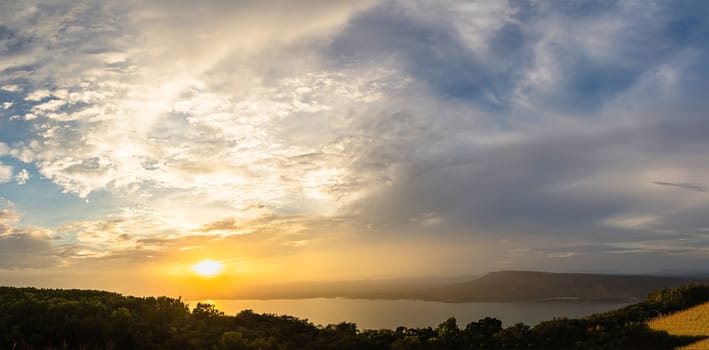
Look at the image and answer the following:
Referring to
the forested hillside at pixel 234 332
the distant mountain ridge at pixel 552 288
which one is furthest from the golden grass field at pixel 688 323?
the distant mountain ridge at pixel 552 288

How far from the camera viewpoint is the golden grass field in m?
21.7

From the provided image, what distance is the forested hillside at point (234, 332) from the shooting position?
18.3 metres

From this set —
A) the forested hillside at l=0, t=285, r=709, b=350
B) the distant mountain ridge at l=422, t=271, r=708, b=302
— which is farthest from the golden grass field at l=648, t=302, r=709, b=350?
the distant mountain ridge at l=422, t=271, r=708, b=302

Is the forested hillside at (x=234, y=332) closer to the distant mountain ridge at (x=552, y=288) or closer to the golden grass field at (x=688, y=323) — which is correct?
the golden grass field at (x=688, y=323)

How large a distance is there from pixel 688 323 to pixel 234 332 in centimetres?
2313

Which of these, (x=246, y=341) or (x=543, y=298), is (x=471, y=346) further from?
(x=543, y=298)

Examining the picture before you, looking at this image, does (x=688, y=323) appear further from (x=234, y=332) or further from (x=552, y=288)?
(x=552, y=288)

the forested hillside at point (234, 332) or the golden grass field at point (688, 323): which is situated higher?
the forested hillside at point (234, 332)

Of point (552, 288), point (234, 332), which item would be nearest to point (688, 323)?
point (234, 332)

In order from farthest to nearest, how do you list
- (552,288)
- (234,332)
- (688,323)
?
(552,288) < (688,323) < (234,332)

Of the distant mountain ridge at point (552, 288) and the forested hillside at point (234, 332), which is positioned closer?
the forested hillside at point (234, 332)

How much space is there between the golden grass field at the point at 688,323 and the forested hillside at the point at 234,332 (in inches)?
62.9

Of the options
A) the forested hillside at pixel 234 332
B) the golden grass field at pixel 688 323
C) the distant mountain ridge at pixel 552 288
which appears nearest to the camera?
the forested hillside at pixel 234 332

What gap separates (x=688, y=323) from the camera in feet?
79.2
